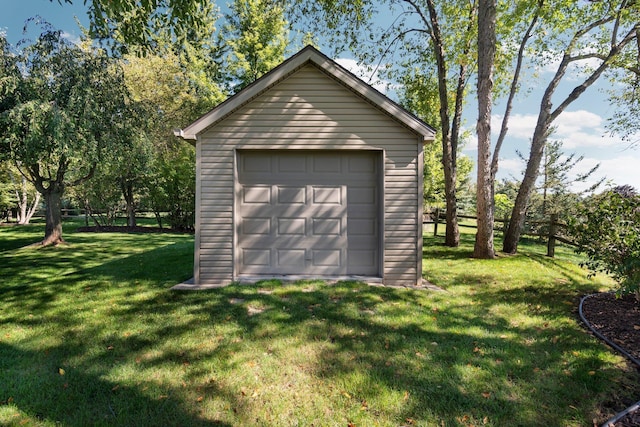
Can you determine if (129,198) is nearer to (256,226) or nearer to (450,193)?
(256,226)

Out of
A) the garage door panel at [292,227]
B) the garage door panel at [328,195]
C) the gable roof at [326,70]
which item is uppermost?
the gable roof at [326,70]

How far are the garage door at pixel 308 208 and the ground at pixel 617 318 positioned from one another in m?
3.58

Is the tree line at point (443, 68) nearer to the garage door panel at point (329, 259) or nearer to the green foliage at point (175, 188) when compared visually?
the green foliage at point (175, 188)

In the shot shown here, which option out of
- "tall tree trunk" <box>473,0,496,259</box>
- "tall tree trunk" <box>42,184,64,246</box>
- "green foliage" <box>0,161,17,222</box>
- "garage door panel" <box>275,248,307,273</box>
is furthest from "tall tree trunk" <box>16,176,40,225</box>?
"tall tree trunk" <box>473,0,496,259</box>

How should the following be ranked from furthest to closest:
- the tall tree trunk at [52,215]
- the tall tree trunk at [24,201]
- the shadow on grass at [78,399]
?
the tall tree trunk at [24,201] < the tall tree trunk at [52,215] < the shadow on grass at [78,399]

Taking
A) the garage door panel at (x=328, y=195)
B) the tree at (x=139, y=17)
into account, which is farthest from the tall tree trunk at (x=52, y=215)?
the garage door panel at (x=328, y=195)

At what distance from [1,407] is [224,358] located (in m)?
1.91

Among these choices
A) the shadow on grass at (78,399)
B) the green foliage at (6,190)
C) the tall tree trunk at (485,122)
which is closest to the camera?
the shadow on grass at (78,399)

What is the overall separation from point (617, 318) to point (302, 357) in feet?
15.9

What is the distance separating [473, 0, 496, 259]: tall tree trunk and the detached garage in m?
3.64

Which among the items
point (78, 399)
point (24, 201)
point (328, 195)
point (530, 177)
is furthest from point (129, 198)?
point (530, 177)

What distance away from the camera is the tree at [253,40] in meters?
20.2

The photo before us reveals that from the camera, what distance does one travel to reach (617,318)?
4711 mm

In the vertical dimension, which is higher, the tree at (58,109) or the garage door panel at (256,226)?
Answer: the tree at (58,109)
